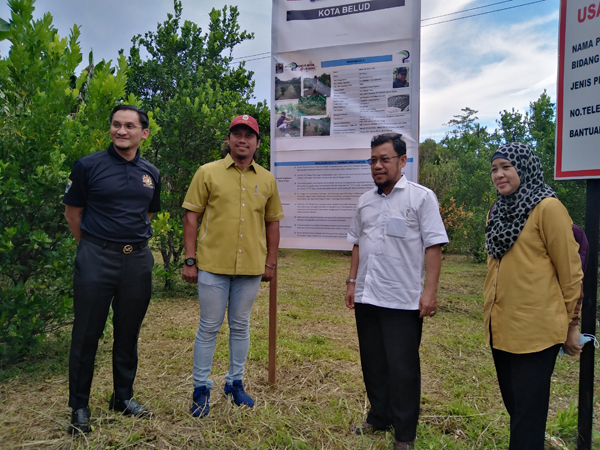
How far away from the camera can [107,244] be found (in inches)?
106

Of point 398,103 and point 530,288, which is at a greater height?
point 398,103

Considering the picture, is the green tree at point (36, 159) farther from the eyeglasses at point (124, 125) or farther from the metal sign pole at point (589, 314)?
the metal sign pole at point (589, 314)

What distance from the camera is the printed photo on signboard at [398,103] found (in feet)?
10.3

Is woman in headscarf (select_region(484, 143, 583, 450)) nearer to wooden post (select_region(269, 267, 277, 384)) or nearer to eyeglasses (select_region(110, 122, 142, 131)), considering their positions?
wooden post (select_region(269, 267, 277, 384))

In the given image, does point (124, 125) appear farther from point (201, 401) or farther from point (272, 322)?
point (201, 401)

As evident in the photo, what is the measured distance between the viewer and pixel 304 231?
3.52 metres

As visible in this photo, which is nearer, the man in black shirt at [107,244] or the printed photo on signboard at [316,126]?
the man in black shirt at [107,244]

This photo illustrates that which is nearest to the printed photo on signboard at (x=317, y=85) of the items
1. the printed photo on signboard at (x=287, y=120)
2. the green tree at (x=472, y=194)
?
the printed photo on signboard at (x=287, y=120)

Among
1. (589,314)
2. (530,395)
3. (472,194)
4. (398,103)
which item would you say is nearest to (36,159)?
(398,103)

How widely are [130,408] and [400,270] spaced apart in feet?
6.76

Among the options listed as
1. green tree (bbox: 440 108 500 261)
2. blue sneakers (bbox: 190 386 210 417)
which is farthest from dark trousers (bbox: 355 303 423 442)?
green tree (bbox: 440 108 500 261)

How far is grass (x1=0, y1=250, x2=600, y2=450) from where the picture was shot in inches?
108

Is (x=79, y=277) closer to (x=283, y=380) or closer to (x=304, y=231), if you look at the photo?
(x=304, y=231)

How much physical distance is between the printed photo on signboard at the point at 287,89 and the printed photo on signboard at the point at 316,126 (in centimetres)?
22
